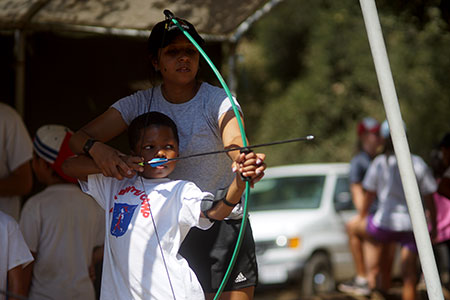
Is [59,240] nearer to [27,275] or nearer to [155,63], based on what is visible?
[27,275]

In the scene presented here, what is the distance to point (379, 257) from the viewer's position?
20.8 ft

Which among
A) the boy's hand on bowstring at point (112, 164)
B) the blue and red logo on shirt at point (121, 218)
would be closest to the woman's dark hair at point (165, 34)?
the boy's hand on bowstring at point (112, 164)

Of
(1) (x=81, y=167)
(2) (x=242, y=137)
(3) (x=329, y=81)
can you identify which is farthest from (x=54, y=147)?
(3) (x=329, y=81)

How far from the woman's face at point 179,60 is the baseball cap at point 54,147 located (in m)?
0.98

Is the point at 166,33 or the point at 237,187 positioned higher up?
the point at 166,33

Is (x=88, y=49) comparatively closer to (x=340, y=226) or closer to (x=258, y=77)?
(x=340, y=226)

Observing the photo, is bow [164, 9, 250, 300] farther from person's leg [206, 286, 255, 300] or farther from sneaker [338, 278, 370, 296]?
sneaker [338, 278, 370, 296]

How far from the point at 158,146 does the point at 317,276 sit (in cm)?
533

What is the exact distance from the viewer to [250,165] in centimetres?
234

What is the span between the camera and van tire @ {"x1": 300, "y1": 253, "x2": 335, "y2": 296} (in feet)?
25.1

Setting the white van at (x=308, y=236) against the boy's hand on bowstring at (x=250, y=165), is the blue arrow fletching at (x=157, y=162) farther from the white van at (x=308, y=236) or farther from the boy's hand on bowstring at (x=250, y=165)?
the white van at (x=308, y=236)

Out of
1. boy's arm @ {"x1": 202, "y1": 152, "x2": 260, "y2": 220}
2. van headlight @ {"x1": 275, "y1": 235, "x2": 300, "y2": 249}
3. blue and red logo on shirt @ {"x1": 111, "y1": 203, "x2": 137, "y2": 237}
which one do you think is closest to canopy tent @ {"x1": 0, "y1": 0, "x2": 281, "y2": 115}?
blue and red logo on shirt @ {"x1": 111, "y1": 203, "x2": 137, "y2": 237}

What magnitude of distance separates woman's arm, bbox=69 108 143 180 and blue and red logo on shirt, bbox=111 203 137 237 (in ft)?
0.46

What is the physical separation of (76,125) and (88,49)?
0.61 meters
